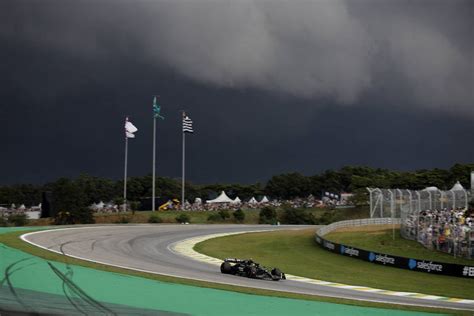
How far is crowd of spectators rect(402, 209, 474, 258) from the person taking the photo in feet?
100

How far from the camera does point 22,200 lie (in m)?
172

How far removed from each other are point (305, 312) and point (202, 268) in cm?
1169

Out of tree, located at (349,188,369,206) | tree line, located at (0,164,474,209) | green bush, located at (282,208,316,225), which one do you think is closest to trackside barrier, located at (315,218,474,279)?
green bush, located at (282,208,316,225)

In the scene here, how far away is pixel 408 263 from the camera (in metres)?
30.7

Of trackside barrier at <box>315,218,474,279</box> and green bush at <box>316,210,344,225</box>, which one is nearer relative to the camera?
trackside barrier at <box>315,218,474,279</box>

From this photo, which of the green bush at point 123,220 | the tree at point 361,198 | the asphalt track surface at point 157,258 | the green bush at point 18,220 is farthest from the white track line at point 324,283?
the tree at point 361,198

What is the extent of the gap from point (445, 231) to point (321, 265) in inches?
299

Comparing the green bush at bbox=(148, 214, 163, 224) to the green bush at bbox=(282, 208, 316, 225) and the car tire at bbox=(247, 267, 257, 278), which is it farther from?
the car tire at bbox=(247, 267, 257, 278)

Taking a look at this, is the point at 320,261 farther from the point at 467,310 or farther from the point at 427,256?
the point at 467,310

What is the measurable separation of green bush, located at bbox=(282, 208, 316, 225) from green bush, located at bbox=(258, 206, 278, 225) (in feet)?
6.85

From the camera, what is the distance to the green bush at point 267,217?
79250 millimetres

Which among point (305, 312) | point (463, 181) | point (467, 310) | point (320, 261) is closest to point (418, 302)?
point (467, 310)

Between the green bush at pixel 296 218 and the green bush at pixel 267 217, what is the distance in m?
2.09

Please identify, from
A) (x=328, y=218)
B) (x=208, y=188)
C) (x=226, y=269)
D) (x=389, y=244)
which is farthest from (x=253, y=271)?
(x=208, y=188)
